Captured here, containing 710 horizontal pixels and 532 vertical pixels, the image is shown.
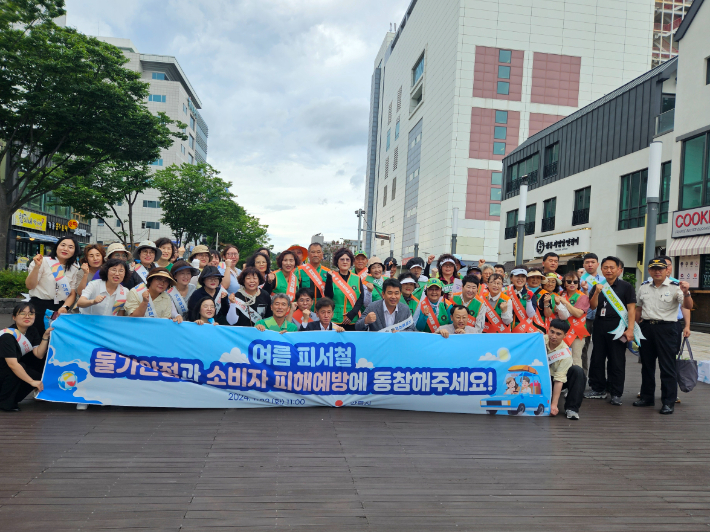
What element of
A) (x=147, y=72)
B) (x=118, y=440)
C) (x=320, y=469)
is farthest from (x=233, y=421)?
(x=147, y=72)

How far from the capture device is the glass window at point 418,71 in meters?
60.2

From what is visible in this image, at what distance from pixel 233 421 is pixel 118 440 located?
1140 mm

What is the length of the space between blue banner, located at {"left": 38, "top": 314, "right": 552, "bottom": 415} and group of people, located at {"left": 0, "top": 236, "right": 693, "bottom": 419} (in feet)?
0.63

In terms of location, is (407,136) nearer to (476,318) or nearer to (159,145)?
(159,145)

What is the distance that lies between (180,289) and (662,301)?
6074 mm

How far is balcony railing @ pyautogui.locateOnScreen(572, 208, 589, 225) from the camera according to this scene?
86.3ft

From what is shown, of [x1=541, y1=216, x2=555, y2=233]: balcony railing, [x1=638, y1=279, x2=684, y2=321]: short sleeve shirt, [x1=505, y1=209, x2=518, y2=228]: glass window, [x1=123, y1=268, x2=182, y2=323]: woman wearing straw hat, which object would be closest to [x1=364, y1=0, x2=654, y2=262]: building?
[x1=505, y1=209, x2=518, y2=228]: glass window

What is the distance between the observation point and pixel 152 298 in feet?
20.2

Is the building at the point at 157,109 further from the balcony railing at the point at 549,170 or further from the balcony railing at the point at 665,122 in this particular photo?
the balcony railing at the point at 665,122

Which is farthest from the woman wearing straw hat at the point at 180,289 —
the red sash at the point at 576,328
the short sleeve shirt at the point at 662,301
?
the short sleeve shirt at the point at 662,301

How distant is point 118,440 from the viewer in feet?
15.8

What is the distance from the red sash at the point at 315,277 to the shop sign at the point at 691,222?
49.8 ft

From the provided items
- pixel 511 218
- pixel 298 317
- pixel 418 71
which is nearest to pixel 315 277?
pixel 298 317

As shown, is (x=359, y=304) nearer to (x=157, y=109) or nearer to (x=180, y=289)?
(x=180, y=289)
